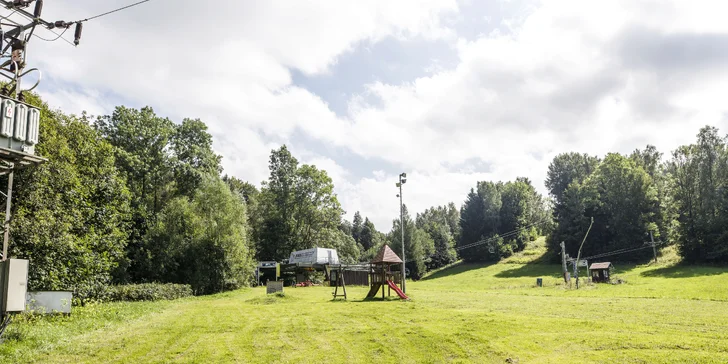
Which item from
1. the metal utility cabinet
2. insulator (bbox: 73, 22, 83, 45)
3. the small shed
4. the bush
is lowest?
the small shed

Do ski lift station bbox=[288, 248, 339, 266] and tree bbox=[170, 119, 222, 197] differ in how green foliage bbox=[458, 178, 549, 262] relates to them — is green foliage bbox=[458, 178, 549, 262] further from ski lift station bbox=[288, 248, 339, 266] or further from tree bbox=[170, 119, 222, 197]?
tree bbox=[170, 119, 222, 197]

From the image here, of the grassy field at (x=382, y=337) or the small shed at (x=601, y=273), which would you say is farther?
the small shed at (x=601, y=273)

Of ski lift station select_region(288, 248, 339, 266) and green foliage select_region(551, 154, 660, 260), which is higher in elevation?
green foliage select_region(551, 154, 660, 260)

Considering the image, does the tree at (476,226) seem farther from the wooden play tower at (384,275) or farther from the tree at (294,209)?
the wooden play tower at (384,275)

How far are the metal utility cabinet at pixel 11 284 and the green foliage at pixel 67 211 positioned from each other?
862 centimetres

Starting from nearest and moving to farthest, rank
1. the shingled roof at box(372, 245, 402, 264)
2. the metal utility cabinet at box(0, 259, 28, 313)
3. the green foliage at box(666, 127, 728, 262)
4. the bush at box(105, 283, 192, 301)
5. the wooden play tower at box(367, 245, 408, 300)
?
the metal utility cabinet at box(0, 259, 28, 313), the bush at box(105, 283, 192, 301), the wooden play tower at box(367, 245, 408, 300), the shingled roof at box(372, 245, 402, 264), the green foliage at box(666, 127, 728, 262)

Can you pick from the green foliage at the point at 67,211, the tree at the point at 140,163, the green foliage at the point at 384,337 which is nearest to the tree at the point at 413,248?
the tree at the point at 140,163

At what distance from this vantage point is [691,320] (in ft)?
50.4

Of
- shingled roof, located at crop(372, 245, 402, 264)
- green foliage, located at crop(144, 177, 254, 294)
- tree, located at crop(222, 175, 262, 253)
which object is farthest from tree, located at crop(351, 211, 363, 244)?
shingled roof, located at crop(372, 245, 402, 264)

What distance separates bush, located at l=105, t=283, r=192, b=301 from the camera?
90.9 ft

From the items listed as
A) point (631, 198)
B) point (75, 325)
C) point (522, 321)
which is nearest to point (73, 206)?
point (75, 325)

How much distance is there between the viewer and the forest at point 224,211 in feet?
65.8

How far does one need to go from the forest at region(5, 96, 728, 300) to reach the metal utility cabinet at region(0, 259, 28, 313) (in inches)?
341

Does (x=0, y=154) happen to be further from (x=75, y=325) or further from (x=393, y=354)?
(x=393, y=354)
